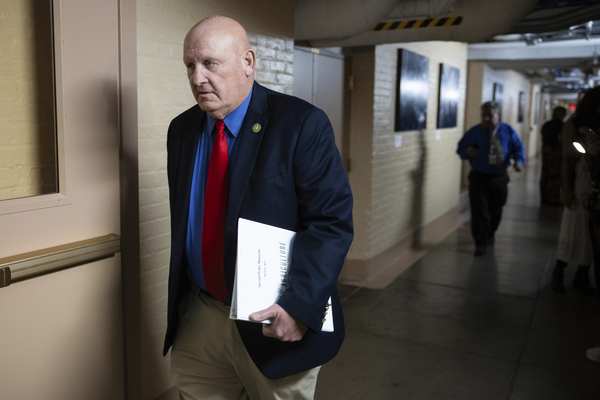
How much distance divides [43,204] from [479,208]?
16.9ft

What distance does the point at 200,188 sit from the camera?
158cm

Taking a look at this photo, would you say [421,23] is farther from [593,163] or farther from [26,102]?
[26,102]

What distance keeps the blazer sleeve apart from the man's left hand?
0.07 feet

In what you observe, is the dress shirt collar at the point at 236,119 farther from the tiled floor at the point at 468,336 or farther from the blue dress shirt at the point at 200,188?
the tiled floor at the point at 468,336

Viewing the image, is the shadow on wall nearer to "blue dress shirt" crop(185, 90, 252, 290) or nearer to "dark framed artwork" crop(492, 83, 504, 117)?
"blue dress shirt" crop(185, 90, 252, 290)

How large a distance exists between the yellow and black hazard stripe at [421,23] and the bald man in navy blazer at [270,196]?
2.77 meters

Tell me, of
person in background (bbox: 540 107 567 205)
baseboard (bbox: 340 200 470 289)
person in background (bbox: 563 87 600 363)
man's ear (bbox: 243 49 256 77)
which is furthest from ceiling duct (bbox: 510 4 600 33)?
man's ear (bbox: 243 49 256 77)

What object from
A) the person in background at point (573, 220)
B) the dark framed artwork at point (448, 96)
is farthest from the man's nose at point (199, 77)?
the dark framed artwork at point (448, 96)

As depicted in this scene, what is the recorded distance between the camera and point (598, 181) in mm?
3055

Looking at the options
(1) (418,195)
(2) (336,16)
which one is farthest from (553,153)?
(2) (336,16)

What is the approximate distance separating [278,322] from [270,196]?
1.13 feet

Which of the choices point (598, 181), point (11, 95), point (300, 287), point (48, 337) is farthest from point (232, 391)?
point (598, 181)

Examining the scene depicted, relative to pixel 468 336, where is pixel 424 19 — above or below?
above

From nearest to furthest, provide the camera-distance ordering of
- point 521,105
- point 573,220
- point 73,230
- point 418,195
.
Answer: point 73,230 < point 573,220 < point 418,195 < point 521,105
